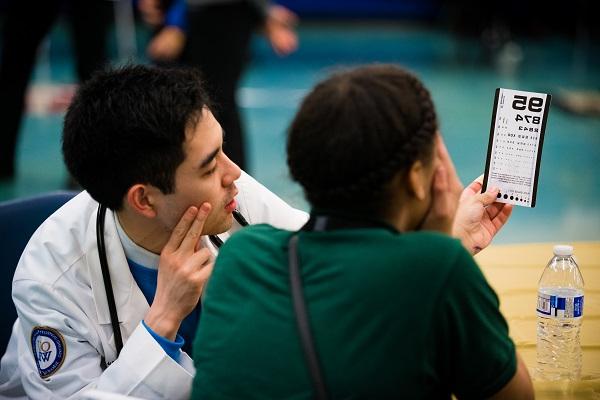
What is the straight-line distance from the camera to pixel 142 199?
5.92ft

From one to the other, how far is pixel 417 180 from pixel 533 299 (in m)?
0.78

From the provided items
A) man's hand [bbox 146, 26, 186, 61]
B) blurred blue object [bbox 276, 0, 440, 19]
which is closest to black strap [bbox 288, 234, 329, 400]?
man's hand [bbox 146, 26, 186, 61]

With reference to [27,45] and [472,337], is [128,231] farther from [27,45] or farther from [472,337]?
[27,45]

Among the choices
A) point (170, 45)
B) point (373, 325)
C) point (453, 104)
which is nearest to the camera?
point (373, 325)

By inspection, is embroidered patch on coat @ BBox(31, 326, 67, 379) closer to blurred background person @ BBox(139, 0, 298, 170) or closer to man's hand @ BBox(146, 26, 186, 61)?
blurred background person @ BBox(139, 0, 298, 170)

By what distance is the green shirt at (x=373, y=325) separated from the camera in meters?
1.27

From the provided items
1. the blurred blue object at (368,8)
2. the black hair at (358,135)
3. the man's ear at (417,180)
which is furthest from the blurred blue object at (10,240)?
the blurred blue object at (368,8)

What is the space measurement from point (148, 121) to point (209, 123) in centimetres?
13

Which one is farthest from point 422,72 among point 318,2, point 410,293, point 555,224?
point 410,293

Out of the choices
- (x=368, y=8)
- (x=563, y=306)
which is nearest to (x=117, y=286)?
(x=563, y=306)

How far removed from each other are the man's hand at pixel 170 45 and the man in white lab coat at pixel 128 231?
3433 mm

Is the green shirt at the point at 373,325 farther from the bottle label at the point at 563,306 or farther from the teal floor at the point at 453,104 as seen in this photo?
the bottle label at the point at 563,306

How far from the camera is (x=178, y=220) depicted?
1.83 meters

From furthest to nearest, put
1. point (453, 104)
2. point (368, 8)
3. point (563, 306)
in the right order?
point (368, 8) < point (453, 104) < point (563, 306)
